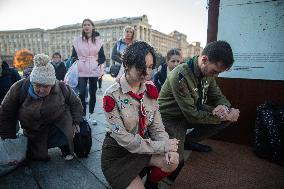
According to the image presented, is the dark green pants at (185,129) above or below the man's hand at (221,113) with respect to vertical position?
below

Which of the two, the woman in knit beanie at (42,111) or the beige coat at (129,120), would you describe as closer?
the beige coat at (129,120)

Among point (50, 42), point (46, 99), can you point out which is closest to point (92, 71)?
point (46, 99)

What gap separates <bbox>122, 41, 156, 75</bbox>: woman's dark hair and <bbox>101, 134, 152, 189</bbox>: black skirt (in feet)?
2.35

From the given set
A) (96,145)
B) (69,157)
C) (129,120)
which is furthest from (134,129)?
(96,145)

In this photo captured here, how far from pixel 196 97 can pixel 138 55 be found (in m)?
1.29

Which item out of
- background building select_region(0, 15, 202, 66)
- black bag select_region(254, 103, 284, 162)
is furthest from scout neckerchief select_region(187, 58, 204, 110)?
background building select_region(0, 15, 202, 66)

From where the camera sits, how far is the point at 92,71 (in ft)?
15.7

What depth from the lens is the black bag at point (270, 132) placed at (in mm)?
3201

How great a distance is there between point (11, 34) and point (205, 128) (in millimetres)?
117482

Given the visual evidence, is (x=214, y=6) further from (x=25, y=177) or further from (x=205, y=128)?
(x=25, y=177)

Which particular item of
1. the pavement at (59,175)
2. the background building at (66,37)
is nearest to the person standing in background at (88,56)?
the pavement at (59,175)

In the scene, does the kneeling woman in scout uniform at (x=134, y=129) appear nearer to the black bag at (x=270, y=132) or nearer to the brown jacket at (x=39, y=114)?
the brown jacket at (x=39, y=114)

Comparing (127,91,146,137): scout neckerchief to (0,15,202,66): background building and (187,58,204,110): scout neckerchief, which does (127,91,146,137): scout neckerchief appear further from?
(0,15,202,66): background building

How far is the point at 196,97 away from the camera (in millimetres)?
2938
